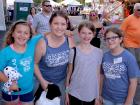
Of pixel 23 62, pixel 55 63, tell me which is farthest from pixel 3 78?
pixel 55 63

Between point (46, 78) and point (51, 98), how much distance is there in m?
0.31

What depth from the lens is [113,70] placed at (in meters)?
4.25

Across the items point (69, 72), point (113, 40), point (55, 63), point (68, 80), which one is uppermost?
point (113, 40)

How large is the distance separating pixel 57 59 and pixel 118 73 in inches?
27.7

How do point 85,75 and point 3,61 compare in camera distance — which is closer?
point 3,61

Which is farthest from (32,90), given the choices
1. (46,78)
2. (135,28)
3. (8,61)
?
(135,28)

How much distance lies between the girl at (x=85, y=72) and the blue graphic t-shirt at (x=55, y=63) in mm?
75

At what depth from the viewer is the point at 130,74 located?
166 inches

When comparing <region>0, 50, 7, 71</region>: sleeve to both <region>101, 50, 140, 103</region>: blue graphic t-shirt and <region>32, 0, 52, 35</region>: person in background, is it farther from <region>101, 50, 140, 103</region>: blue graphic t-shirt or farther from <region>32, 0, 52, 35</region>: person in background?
<region>32, 0, 52, 35</region>: person in background

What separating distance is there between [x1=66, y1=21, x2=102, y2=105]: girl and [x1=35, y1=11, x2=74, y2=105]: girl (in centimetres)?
11

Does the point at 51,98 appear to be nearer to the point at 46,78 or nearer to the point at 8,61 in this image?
the point at 46,78

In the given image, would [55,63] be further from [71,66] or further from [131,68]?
[131,68]

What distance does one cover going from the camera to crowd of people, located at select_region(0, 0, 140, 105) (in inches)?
165

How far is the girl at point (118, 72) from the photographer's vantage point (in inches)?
166
